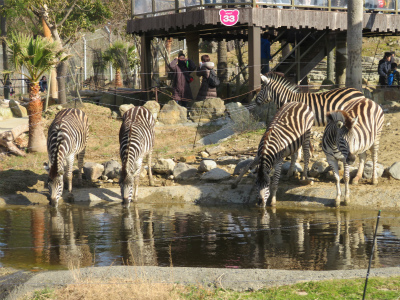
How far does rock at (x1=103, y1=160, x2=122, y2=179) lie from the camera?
1439cm

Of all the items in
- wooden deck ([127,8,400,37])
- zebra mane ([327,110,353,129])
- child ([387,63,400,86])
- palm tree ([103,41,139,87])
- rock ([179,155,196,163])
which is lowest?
rock ([179,155,196,163])

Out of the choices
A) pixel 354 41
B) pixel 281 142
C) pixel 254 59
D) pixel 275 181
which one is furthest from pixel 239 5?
pixel 275 181

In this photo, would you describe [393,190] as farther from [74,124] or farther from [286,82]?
[74,124]

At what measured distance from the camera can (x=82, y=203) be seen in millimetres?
12969

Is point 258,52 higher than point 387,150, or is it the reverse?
point 258,52

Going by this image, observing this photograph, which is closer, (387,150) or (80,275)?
(80,275)

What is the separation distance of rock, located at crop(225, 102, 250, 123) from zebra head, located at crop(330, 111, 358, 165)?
20.0ft

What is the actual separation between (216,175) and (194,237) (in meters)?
3.95

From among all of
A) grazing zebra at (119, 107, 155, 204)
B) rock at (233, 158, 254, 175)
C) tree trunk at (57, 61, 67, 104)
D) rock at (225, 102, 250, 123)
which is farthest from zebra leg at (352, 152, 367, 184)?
tree trunk at (57, 61, 67, 104)

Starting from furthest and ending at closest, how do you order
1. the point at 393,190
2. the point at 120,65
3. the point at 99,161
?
the point at 120,65 → the point at 99,161 → the point at 393,190

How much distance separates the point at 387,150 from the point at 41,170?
8734 millimetres

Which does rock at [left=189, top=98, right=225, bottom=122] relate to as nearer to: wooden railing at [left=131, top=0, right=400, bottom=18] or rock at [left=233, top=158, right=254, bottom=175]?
wooden railing at [left=131, top=0, right=400, bottom=18]

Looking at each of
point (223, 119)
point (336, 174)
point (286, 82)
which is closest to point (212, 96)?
point (223, 119)

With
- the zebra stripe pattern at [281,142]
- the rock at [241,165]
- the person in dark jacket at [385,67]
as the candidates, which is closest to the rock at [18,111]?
the rock at [241,165]
